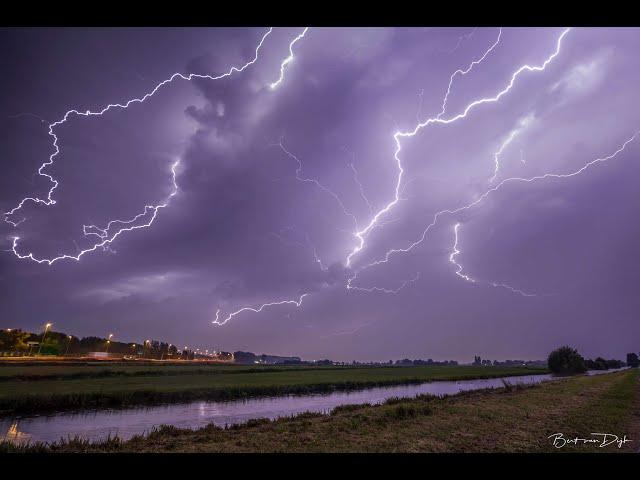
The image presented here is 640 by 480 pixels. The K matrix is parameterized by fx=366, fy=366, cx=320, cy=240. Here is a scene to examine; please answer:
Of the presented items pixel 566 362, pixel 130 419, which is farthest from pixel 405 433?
pixel 566 362

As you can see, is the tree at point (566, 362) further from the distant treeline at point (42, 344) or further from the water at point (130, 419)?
the distant treeline at point (42, 344)

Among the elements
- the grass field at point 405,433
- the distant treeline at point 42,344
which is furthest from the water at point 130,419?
the distant treeline at point 42,344

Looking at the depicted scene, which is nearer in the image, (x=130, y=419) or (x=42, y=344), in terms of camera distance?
(x=130, y=419)

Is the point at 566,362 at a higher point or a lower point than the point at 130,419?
lower

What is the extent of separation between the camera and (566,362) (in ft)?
277

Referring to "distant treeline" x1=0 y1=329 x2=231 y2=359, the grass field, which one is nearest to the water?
the grass field

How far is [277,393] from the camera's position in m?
29.7

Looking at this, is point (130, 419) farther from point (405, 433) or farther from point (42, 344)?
point (42, 344)

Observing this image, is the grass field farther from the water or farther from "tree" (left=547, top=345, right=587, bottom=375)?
"tree" (left=547, top=345, right=587, bottom=375)

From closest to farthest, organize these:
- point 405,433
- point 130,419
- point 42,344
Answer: point 405,433 < point 130,419 < point 42,344

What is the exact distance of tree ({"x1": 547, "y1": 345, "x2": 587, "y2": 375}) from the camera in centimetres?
8400

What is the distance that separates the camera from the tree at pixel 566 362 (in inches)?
3307
